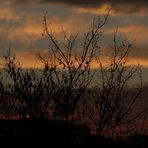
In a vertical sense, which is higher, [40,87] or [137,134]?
[40,87]

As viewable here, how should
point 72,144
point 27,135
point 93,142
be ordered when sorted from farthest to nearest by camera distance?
point 93,142 → point 72,144 → point 27,135

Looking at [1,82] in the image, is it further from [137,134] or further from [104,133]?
[137,134]

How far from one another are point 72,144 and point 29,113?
12.0ft

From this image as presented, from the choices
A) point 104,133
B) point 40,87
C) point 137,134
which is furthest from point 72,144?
point 137,134

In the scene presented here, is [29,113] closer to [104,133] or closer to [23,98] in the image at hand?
[23,98]

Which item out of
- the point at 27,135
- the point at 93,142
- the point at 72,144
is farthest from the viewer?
the point at 93,142

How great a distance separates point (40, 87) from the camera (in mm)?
34812

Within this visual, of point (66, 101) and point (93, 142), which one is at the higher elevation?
point (66, 101)

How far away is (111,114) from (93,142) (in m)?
5.60

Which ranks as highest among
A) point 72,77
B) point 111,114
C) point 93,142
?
point 72,77

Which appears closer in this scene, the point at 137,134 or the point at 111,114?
the point at 111,114

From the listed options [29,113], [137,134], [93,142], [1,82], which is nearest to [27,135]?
[29,113]

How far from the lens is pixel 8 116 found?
3650 cm

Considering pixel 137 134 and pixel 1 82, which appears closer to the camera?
pixel 1 82
